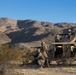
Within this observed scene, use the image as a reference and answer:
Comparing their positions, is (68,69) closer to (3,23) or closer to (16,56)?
(16,56)

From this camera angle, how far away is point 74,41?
88.8 ft

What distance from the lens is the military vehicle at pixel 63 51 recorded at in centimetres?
2633

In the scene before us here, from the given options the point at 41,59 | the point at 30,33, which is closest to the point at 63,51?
the point at 41,59

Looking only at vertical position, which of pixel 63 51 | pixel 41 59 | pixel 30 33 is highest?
pixel 63 51

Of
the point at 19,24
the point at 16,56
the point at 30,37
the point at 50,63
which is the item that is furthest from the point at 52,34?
the point at 19,24

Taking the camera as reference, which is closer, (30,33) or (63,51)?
(63,51)

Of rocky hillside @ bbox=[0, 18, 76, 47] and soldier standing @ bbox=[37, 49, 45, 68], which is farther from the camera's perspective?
rocky hillside @ bbox=[0, 18, 76, 47]

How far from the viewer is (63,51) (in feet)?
87.0

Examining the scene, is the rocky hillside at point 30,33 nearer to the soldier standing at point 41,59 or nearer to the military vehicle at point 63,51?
the military vehicle at point 63,51

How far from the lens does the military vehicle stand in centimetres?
2633

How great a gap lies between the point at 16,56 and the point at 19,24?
456ft

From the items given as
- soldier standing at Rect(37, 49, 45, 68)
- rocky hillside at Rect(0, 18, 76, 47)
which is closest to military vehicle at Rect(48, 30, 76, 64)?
soldier standing at Rect(37, 49, 45, 68)

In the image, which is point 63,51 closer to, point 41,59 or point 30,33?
point 41,59

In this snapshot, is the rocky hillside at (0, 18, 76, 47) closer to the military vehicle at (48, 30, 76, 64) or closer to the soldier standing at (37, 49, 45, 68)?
the military vehicle at (48, 30, 76, 64)
